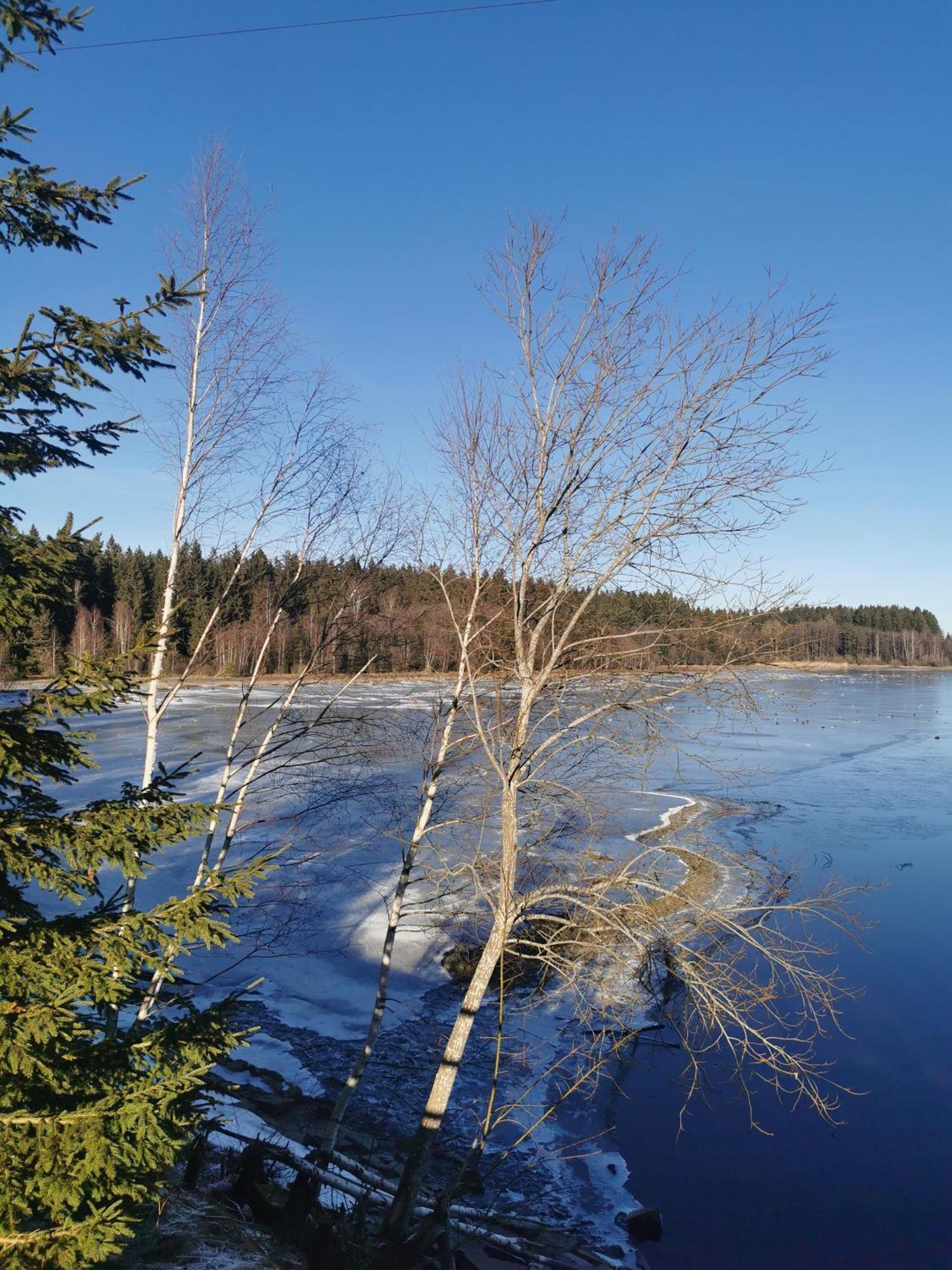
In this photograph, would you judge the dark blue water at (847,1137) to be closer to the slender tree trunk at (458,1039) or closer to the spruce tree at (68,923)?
the slender tree trunk at (458,1039)

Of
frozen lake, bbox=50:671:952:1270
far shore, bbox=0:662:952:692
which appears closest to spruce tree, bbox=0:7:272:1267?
far shore, bbox=0:662:952:692

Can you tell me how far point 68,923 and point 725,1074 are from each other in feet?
32.9

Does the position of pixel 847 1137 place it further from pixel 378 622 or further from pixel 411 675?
pixel 378 622

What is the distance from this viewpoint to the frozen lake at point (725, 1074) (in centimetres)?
820

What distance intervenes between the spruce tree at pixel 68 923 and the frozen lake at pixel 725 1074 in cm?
391

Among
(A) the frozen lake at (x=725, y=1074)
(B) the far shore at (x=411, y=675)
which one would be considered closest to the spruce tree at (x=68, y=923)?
(B) the far shore at (x=411, y=675)

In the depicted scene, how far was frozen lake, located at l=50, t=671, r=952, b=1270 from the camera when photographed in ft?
26.9

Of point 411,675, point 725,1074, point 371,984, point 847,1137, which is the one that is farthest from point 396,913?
point 847,1137

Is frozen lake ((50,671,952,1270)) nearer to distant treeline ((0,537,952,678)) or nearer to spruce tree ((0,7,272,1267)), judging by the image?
distant treeline ((0,537,952,678))

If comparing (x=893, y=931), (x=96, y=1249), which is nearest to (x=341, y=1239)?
(x=96, y=1249)

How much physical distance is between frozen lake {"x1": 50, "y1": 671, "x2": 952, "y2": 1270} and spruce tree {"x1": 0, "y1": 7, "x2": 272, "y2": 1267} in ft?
12.8

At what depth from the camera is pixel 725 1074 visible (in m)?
10.9

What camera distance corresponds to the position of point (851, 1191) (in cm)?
880

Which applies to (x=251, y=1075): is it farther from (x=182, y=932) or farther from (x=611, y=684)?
(x=182, y=932)
